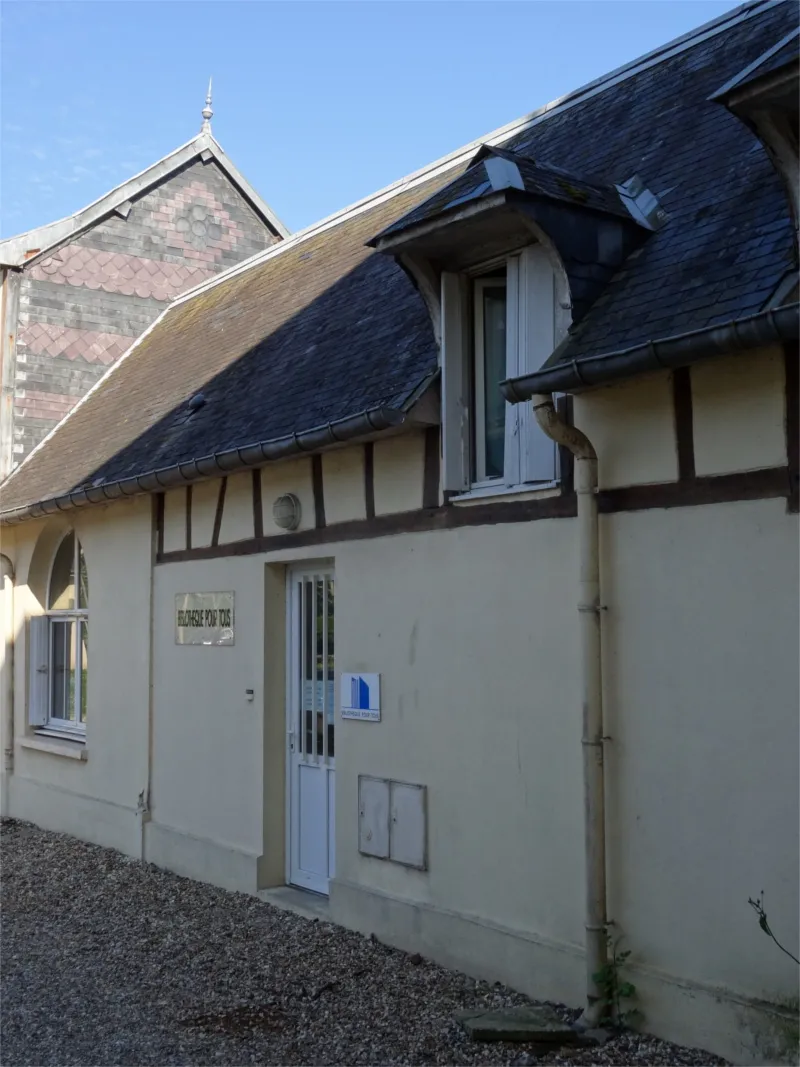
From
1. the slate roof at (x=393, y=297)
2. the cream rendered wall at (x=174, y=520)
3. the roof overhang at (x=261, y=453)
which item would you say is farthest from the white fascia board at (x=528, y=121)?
the cream rendered wall at (x=174, y=520)

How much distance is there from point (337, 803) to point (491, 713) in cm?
164

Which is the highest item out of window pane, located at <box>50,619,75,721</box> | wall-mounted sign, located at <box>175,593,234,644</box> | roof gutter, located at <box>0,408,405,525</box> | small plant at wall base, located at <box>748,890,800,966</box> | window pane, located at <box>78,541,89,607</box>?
roof gutter, located at <box>0,408,405,525</box>

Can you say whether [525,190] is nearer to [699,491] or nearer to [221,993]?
[699,491]

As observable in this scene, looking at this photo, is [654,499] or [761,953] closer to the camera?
[761,953]

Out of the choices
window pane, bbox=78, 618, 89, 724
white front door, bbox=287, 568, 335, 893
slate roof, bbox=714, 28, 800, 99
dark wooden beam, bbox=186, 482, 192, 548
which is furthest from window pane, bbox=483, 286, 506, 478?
window pane, bbox=78, 618, 89, 724

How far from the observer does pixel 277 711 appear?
7984 millimetres

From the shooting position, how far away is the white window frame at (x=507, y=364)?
585 cm

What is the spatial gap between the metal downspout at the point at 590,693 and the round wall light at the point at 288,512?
2.69 meters

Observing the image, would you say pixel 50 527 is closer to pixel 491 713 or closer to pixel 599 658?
pixel 491 713

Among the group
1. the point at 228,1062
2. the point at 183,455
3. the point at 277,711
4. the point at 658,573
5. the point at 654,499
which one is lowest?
the point at 228,1062

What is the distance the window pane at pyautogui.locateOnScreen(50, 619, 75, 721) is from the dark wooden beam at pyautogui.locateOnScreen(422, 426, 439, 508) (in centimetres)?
651

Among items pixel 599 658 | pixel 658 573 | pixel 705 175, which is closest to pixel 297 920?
pixel 599 658

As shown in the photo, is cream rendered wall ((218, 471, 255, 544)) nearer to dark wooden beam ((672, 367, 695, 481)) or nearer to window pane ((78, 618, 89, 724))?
window pane ((78, 618, 89, 724))

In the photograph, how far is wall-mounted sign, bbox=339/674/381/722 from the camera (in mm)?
6816
